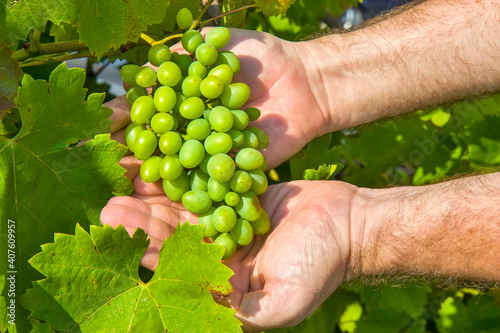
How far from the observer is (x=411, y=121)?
7.23 feet

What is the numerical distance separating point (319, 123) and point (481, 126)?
0.79 metres

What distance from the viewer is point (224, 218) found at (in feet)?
4.21

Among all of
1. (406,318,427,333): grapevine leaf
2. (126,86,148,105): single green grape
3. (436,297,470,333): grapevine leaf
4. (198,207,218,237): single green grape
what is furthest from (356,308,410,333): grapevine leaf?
(126,86,148,105): single green grape

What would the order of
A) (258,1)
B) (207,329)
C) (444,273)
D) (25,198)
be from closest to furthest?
1. (207,329)
2. (25,198)
3. (444,273)
4. (258,1)

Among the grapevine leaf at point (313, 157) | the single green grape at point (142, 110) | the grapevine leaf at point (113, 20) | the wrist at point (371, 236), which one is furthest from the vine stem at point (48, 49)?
the wrist at point (371, 236)

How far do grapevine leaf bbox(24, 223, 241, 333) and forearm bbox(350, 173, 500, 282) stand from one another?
51 centimetres

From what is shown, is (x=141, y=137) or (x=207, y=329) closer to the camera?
(x=207, y=329)

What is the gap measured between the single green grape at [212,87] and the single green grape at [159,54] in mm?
140

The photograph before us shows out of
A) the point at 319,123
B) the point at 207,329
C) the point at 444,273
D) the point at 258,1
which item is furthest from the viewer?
the point at 319,123

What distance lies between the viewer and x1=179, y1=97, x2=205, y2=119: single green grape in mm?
1334

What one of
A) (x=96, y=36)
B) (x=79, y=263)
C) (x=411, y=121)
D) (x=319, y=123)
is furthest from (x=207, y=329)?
(x=411, y=121)

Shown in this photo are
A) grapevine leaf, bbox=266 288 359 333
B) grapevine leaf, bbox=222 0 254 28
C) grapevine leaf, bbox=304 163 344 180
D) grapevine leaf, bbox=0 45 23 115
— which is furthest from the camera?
grapevine leaf, bbox=266 288 359 333

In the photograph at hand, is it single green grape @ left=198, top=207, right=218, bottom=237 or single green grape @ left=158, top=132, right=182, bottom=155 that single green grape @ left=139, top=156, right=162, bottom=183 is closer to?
single green grape @ left=158, top=132, right=182, bottom=155

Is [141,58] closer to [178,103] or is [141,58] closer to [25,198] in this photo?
[178,103]
